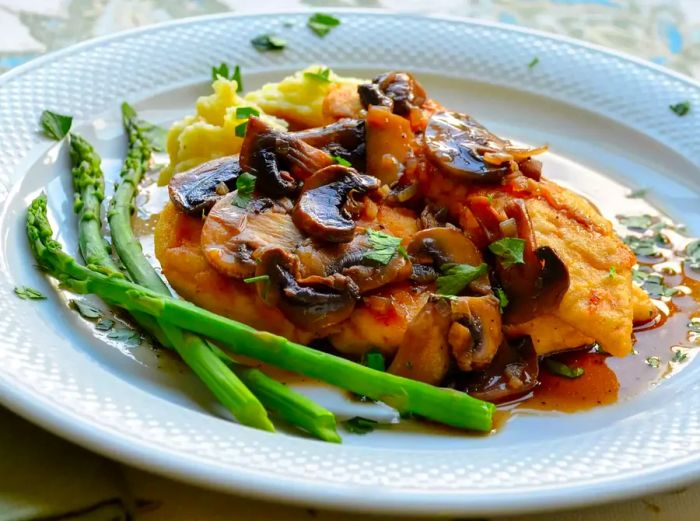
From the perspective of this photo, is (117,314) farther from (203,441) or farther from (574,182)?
(574,182)

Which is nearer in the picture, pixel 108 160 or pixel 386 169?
pixel 386 169

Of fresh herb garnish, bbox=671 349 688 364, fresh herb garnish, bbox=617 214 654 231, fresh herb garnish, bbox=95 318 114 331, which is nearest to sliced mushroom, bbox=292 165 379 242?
fresh herb garnish, bbox=95 318 114 331

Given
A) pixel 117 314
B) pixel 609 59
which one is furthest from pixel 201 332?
pixel 609 59

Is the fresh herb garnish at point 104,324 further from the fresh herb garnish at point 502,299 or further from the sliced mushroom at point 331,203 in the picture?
the fresh herb garnish at point 502,299

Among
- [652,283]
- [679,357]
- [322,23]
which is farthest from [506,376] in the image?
[322,23]

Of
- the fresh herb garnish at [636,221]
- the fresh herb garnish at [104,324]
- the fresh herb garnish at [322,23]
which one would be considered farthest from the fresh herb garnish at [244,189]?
the fresh herb garnish at [322,23]

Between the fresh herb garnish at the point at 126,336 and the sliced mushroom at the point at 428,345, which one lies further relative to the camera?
the fresh herb garnish at the point at 126,336

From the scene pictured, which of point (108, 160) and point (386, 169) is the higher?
point (386, 169)
